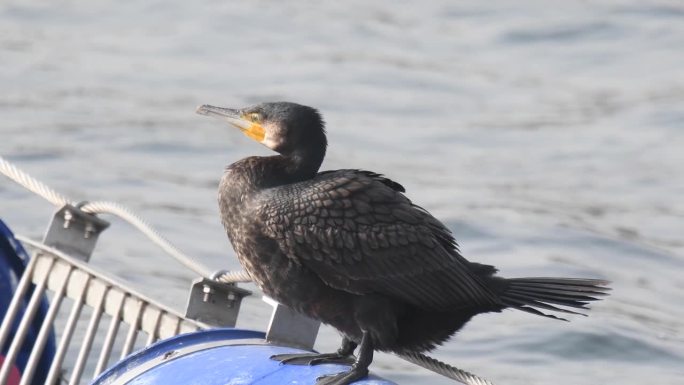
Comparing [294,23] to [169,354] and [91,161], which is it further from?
[169,354]

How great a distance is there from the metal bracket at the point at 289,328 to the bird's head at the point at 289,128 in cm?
39

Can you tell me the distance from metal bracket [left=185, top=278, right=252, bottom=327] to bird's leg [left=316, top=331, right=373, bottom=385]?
24.2 inches

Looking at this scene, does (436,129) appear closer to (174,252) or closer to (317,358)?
(174,252)

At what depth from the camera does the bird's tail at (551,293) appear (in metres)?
3.70

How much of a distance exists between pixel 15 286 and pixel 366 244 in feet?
5.27

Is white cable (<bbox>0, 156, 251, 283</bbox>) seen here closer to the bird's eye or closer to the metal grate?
the metal grate

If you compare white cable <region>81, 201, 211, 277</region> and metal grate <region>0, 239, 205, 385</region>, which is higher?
white cable <region>81, 201, 211, 277</region>

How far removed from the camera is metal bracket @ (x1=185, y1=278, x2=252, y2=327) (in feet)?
13.3

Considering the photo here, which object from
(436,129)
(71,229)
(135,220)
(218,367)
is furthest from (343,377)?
(436,129)

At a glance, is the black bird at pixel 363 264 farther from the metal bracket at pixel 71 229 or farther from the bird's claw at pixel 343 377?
the metal bracket at pixel 71 229

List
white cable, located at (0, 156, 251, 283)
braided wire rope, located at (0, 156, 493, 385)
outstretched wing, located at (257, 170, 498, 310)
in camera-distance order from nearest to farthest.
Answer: braided wire rope, located at (0, 156, 493, 385)
outstretched wing, located at (257, 170, 498, 310)
white cable, located at (0, 156, 251, 283)

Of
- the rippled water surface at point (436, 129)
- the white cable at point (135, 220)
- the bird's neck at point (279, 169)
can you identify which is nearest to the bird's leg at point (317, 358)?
the white cable at point (135, 220)

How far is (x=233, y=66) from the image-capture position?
430 inches

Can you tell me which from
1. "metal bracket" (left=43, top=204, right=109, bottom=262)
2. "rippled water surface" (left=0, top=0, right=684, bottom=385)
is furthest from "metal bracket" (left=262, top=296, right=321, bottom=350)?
"rippled water surface" (left=0, top=0, right=684, bottom=385)
